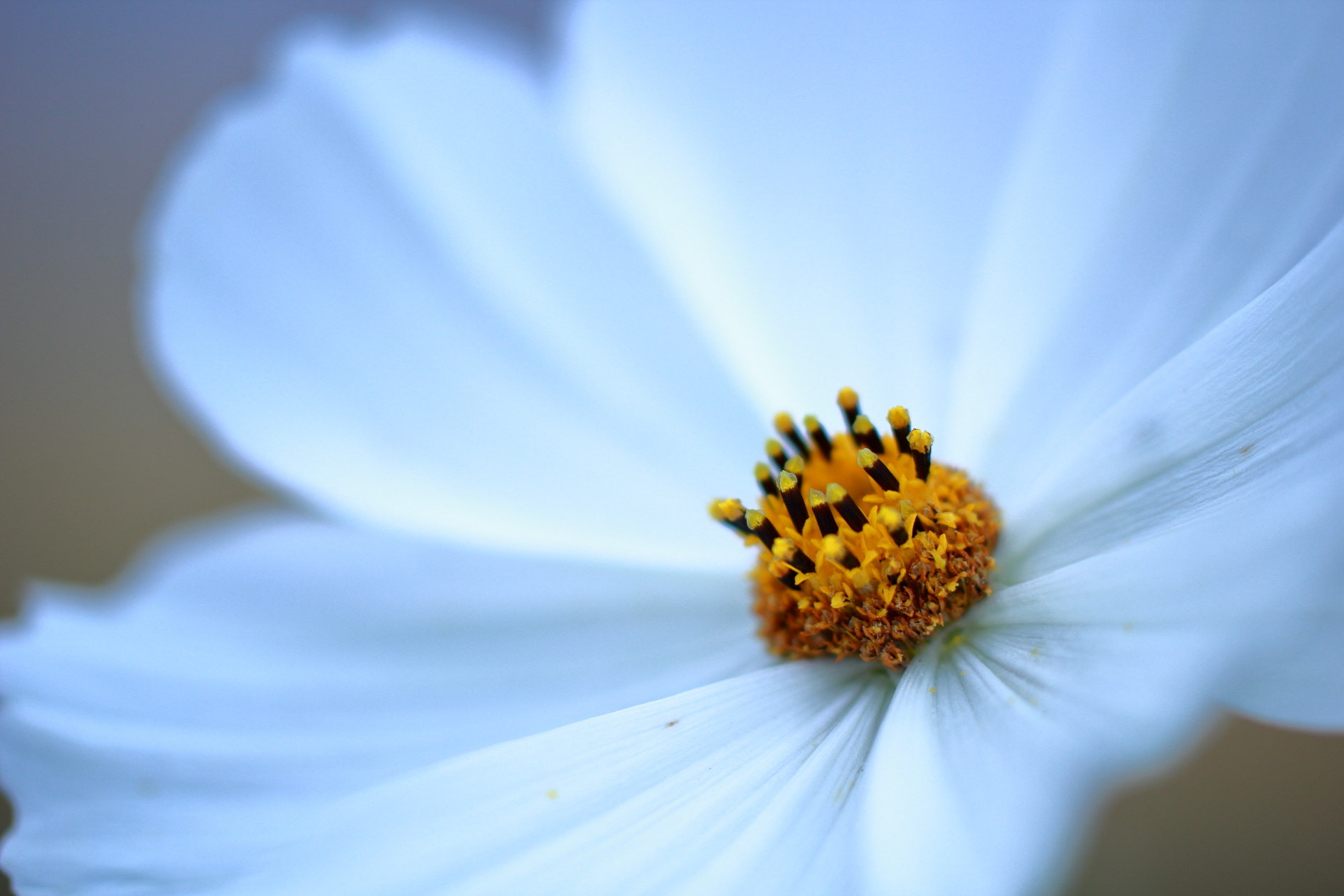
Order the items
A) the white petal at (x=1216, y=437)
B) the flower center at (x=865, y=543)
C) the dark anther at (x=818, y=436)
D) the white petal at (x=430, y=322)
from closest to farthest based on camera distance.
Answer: the white petal at (x=1216, y=437)
the flower center at (x=865, y=543)
the dark anther at (x=818, y=436)
the white petal at (x=430, y=322)

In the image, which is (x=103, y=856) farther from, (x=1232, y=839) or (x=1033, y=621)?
(x=1232, y=839)

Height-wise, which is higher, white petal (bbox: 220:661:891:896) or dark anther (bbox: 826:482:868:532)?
dark anther (bbox: 826:482:868:532)

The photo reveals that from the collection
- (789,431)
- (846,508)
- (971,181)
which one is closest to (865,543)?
(846,508)

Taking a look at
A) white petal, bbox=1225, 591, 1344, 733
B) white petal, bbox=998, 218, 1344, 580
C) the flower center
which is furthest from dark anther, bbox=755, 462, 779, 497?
white petal, bbox=1225, 591, 1344, 733

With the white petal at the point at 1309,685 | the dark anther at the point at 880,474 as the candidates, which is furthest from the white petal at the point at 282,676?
the white petal at the point at 1309,685

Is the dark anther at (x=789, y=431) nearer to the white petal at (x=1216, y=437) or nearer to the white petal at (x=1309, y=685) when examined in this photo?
the white petal at (x=1216, y=437)

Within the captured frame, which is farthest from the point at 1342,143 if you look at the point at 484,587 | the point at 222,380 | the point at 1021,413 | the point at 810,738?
the point at 222,380

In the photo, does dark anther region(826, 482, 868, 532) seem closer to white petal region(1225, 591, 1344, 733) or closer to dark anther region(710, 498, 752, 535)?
dark anther region(710, 498, 752, 535)

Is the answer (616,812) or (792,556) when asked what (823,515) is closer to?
(792,556)
